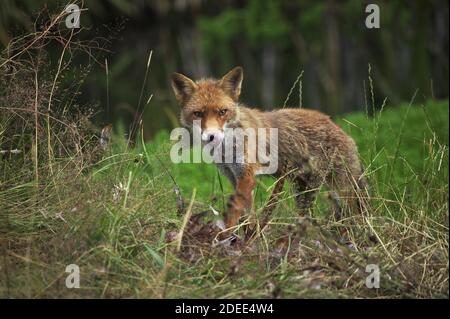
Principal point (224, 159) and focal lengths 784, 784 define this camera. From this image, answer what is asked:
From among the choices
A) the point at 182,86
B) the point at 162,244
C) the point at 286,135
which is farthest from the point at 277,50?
the point at 162,244

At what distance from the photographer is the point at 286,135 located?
6.87 metres

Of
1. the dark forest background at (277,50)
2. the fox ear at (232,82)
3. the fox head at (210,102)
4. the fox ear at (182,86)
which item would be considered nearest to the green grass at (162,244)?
the fox head at (210,102)

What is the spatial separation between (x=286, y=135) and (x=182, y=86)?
1004mm

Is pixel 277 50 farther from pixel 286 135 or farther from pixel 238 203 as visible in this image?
pixel 238 203

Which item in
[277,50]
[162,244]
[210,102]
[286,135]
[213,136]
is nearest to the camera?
[162,244]

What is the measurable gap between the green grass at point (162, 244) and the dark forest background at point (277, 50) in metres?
9.34

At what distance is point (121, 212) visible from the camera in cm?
521

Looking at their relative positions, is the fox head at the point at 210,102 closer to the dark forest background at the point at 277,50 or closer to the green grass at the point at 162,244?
the green grass at the point at 162,244

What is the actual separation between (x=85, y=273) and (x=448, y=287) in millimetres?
2203

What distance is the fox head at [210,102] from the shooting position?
251 inches

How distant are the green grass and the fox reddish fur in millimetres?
465

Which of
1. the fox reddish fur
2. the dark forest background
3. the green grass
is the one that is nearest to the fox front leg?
the fox reddish fur
